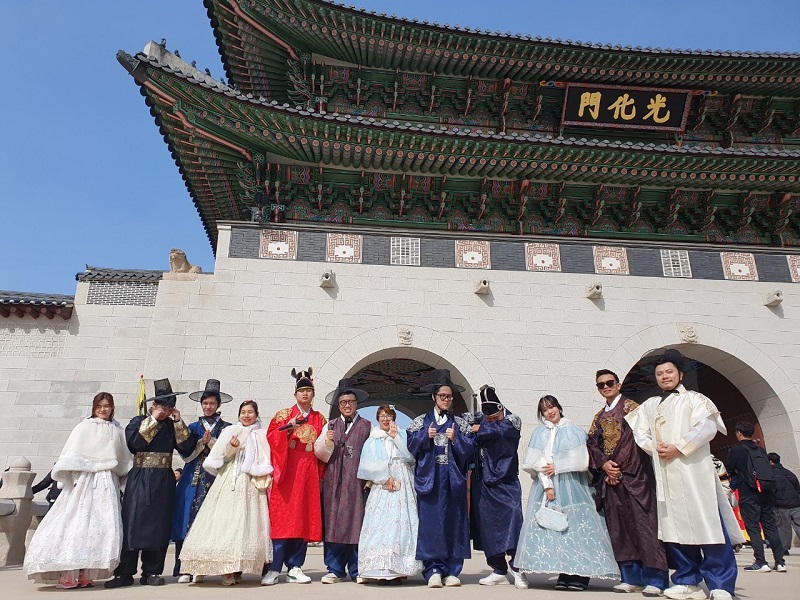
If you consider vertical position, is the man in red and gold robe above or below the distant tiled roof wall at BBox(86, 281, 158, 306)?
below

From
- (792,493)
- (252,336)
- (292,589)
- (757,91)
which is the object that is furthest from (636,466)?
(757,91)

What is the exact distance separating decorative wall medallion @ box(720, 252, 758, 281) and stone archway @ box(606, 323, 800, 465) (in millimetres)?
1198

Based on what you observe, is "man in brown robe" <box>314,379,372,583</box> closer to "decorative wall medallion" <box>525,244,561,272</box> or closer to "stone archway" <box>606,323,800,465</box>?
"decorative wall medallion" <box>525,244,561,272</box>

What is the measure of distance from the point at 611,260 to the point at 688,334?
1799mm

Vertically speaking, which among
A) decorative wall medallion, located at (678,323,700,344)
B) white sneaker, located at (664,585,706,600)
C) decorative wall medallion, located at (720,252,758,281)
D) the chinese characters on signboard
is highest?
the chinese characters on signboard

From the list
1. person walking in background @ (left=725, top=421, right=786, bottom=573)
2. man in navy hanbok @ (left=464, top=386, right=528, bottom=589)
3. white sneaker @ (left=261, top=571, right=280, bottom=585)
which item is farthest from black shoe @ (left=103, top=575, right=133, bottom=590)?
person walking in background @ (left=725, top=421, right=786, bottom=573)

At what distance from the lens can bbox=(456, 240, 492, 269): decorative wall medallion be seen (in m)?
10.4

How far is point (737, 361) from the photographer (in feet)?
33.2

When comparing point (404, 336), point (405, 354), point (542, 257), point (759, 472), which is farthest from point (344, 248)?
point (759, 472)

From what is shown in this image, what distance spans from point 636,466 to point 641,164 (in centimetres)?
687

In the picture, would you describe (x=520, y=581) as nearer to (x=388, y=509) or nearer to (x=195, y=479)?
(x=388, y=509)

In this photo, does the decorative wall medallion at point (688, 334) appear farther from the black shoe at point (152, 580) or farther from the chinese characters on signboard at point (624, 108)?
the black shoe at point (152, 580)

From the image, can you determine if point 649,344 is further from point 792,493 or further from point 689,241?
point 792,493

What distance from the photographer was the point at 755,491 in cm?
702
